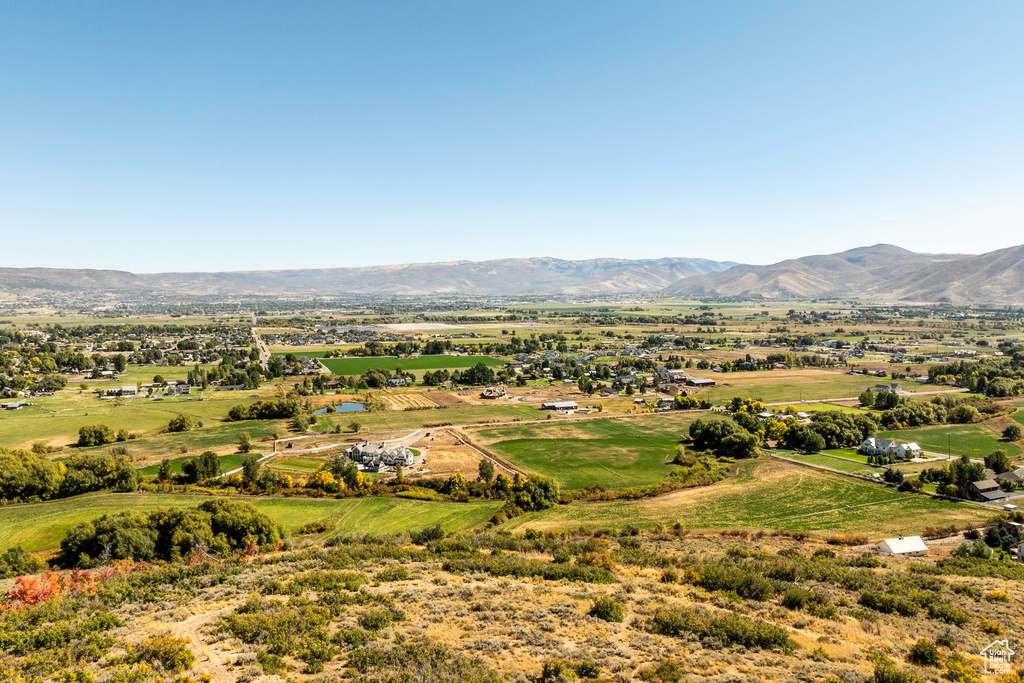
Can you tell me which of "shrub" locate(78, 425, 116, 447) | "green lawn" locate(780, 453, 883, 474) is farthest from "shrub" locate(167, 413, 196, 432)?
"green lawn" locate(780, 453, 883, 474)

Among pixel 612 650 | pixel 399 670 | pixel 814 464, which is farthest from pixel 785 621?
pixel 814 464

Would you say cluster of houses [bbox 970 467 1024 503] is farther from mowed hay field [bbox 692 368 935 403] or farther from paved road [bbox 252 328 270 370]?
paved road [bbox 252 328 270 370]

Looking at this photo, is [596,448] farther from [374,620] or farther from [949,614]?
[374,620]

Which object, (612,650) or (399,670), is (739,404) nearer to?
(612,650)

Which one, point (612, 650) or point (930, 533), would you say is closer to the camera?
point (612, 650)

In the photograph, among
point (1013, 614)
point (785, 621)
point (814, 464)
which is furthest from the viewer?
point (814, 464)
